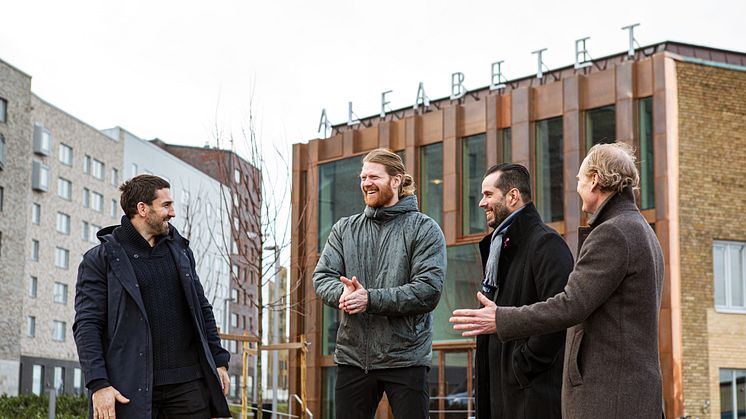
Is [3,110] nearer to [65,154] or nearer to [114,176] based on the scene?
[65,154]

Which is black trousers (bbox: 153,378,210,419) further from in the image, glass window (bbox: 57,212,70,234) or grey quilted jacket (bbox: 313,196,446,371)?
glass window (bbox: 57,212,70,234)

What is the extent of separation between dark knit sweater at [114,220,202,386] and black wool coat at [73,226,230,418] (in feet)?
0.21

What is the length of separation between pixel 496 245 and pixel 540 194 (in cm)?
2555

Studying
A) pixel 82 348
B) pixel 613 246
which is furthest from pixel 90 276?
pixel 613 246

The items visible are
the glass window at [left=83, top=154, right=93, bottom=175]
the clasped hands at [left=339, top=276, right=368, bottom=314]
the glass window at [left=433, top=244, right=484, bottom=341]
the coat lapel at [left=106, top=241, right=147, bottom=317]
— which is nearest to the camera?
the clasped hands at [left=339, top=276, right=368, bottom=314]

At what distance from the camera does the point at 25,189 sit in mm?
75938

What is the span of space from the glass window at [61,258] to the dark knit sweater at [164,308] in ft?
263

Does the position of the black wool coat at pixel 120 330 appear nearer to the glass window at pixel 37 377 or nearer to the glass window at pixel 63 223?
the glass window at pixel 37 377

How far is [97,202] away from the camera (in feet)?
298

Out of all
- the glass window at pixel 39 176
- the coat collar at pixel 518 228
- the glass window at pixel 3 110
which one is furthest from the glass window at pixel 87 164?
the coat collar at pixel 518 228

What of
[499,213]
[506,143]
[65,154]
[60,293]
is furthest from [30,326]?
[499,213]

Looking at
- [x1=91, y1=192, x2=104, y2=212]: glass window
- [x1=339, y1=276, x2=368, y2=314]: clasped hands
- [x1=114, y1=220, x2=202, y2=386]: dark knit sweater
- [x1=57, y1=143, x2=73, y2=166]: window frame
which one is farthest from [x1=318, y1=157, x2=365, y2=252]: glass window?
[x1=91, y1=192, x2=104, y2=212]: glass window

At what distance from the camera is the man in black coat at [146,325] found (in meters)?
6.62

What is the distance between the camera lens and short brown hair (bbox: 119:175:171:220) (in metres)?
7.04
